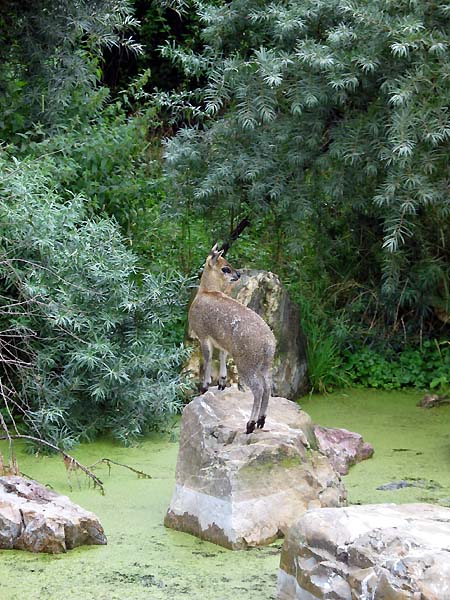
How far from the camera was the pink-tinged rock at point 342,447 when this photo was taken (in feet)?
25.3

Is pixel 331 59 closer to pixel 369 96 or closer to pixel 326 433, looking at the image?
pixel 369 96

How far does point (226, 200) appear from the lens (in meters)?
9.68

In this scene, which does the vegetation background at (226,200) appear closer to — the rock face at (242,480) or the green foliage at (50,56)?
the green foliage at (50,56)

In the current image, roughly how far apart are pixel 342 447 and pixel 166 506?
1.55 meters

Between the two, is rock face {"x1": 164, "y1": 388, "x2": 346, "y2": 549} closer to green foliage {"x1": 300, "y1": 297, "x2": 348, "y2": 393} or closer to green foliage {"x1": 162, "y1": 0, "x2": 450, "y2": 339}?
green foliage {"x1": 162, "y1": 0, "x2": 450, "y2": 339}

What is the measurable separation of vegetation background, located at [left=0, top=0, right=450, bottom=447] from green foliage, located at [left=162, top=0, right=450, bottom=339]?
21mm

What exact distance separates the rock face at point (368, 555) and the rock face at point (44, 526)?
56.3 inches

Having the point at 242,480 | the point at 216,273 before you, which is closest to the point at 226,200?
the point at 216,273

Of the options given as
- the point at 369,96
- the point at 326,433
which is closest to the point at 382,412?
Answer: the point at 326,433

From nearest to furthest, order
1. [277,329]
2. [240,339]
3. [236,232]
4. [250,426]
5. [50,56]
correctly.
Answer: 1. [250,426]
2. [240,339]
3. [277,329]
4. [236,232]
5. [50,56]

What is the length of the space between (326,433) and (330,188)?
2096 millimetres

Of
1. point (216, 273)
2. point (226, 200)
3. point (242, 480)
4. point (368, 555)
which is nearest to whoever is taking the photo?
point (368, 555)

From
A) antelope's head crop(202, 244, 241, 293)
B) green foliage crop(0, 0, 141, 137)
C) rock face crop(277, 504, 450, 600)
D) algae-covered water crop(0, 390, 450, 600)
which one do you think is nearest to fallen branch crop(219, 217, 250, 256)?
algae-covered water crop(0, 390, 450, 600)

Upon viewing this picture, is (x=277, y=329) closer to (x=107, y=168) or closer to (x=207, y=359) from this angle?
(x=107, y=168)
